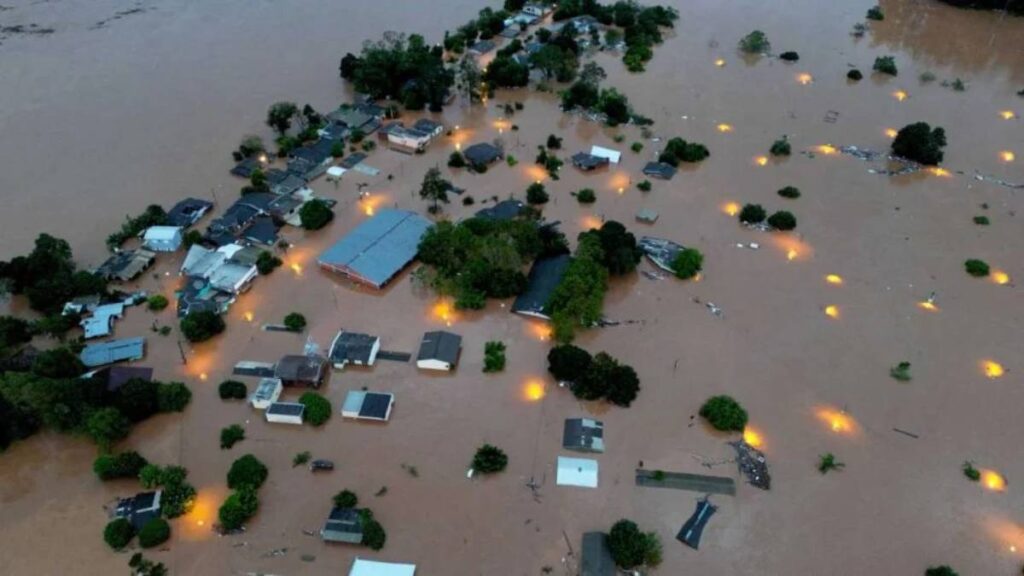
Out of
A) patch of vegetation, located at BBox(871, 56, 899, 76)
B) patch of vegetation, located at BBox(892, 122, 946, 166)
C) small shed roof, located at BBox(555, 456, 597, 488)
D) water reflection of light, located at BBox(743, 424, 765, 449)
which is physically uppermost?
patch of vegetation, located at BBox(871, 56, 899, 76)

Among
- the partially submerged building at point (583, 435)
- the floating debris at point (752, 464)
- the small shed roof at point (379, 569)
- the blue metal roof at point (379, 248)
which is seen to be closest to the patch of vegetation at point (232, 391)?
the blue metal roof at point (379, 248)

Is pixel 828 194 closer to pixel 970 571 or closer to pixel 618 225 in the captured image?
pixel 618 225

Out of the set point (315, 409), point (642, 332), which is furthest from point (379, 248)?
point (642, 332)

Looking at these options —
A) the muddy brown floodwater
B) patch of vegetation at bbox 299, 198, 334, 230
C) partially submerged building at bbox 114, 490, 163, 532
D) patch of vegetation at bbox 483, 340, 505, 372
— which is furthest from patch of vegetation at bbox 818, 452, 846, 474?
patch of vegetation at bbox 299, 198, 334, 230

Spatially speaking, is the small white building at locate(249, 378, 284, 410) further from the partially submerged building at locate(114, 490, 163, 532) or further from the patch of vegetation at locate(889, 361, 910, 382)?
the patch of vegetation at locate(889, 361, 910, 382)

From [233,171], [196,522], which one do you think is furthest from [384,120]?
[196,522]
